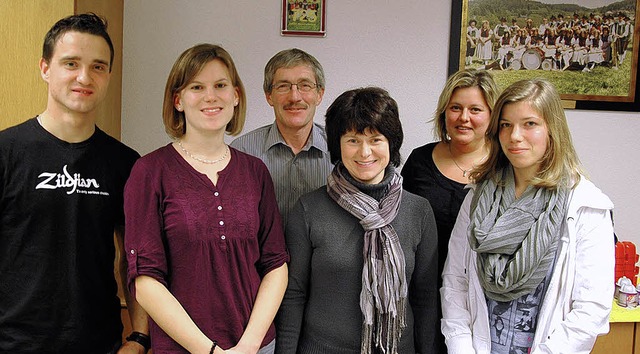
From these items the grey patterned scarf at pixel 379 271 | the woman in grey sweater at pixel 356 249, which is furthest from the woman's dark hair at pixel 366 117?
the grey patterned scarf at pixel 379 271

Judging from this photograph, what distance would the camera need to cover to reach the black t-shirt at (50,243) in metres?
1.56

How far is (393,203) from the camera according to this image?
170 cm

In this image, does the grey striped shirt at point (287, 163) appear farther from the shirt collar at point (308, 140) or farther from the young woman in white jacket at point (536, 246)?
the young woman in white jacket at point (536, 246)

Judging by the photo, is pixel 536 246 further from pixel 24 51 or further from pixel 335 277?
pixel 24 51

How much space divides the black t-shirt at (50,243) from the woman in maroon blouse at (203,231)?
190 millimetres

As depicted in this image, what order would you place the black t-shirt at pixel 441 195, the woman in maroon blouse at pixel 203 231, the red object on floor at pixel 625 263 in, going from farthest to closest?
the red object on floor at pixel 625 263
the black t-shirt at pixel 441 195
the woman in maroon blouse at pixel 203 231

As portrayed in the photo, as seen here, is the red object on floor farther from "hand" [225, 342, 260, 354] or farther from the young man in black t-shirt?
the young man in black t-shirt

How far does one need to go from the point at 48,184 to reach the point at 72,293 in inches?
12.4

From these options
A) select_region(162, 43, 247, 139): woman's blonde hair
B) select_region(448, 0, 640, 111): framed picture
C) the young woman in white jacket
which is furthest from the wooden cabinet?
select_region(448, 0, 640, 111): framed picture

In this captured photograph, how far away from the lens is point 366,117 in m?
1.66

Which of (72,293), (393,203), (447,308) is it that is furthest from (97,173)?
(447,308)

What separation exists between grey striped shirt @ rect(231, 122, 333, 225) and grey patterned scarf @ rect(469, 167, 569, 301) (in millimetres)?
619

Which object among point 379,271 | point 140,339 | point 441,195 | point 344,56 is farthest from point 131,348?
point 344,56

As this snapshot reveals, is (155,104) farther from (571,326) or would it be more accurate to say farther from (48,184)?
(571,326)
